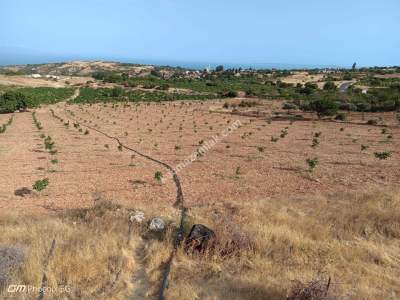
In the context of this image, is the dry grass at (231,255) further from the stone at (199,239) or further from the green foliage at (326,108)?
the green foliage at (326,108)

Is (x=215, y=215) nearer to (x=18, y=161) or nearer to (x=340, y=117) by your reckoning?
(x=18, y=161)

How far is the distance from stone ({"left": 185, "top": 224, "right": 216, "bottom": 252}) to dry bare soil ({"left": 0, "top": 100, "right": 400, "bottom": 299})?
0.20 m

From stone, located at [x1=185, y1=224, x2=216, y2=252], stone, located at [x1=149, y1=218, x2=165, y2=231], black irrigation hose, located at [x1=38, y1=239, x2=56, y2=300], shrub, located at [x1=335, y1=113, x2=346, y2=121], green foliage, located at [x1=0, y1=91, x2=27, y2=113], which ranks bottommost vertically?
green foliage, located at [x1=0, y1=91, x2=27, y2=113]

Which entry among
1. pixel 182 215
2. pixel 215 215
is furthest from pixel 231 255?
pixel 182 215

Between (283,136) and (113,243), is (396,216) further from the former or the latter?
(283,136)

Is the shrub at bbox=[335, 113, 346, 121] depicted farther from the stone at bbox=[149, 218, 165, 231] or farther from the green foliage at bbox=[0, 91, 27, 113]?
the green foliage at bbox=[0, 91, 27, 113]

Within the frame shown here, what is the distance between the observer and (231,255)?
649 centimetres

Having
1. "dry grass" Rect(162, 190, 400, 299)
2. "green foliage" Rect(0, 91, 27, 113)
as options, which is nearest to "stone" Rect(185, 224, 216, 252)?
"dry grass" Rect(162, 190, 400, 299)

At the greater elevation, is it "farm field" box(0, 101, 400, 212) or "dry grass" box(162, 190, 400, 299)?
"dry grass" box(162, 190, 400, 299)

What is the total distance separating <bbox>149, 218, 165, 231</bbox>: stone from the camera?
25.3 feet

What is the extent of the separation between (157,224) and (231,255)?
1.96 metres

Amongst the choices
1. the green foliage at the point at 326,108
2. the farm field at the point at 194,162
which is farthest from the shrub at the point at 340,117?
the farm field at the point at 194,162

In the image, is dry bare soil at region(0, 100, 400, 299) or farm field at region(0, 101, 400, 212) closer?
dry bare soil at region(0, 100, 400, 299)

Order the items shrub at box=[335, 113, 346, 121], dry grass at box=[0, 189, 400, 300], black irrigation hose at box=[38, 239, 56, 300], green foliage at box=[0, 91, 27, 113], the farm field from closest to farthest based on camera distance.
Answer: black irrigation hose at box=[38, 239, 56, 300], dry grass at box=[0, 189, 400, 300], the farm field, shrub at box=[335, 113, 346, 121], green foliage at box=[0, 91, 27, 113]
